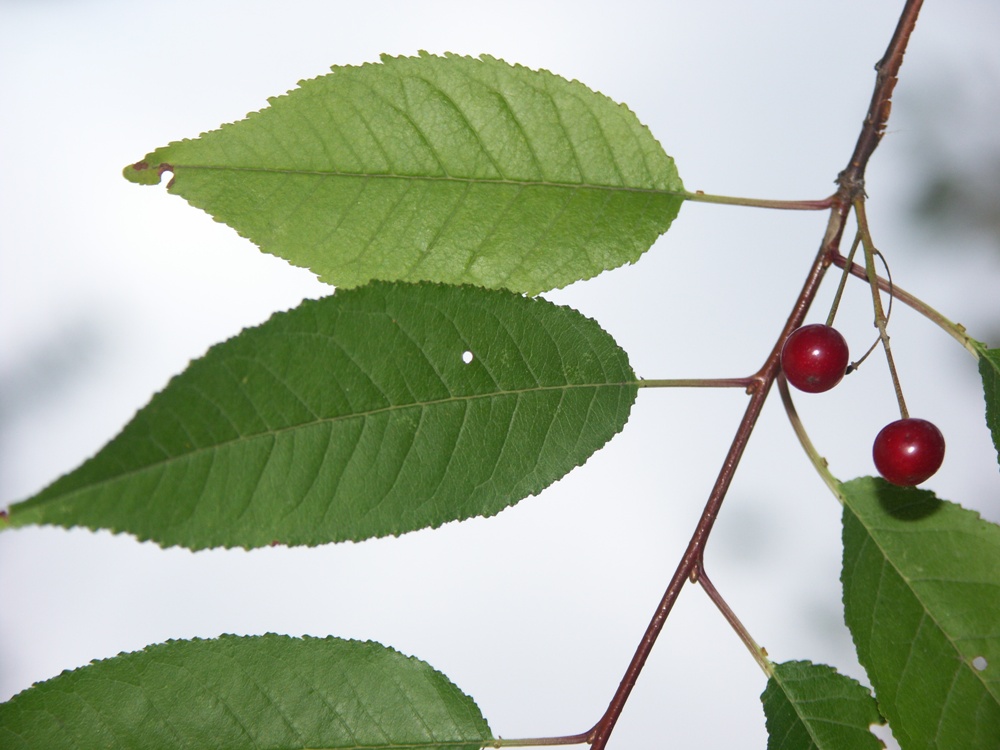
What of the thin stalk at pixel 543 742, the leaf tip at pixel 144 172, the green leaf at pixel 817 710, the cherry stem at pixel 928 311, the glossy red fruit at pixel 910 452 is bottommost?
the thin stalk at pixel 543 742

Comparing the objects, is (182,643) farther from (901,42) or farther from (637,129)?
(901,42)

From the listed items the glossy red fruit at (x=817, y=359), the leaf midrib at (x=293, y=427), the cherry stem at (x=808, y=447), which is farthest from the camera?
the cherry stem at (x=808, y=447)

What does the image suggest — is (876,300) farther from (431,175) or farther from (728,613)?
(431,175)

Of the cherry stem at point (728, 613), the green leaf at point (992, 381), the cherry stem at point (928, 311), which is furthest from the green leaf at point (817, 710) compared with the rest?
the cherry stem at point (928, 311)

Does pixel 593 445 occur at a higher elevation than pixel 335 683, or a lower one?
higher

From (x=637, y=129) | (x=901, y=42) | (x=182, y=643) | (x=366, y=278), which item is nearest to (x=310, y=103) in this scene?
(x=366, y=278)

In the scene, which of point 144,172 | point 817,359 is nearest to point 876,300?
point 817,359

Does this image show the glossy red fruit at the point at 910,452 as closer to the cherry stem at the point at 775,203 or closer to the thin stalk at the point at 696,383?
the thin stalk at the point at 696,383
